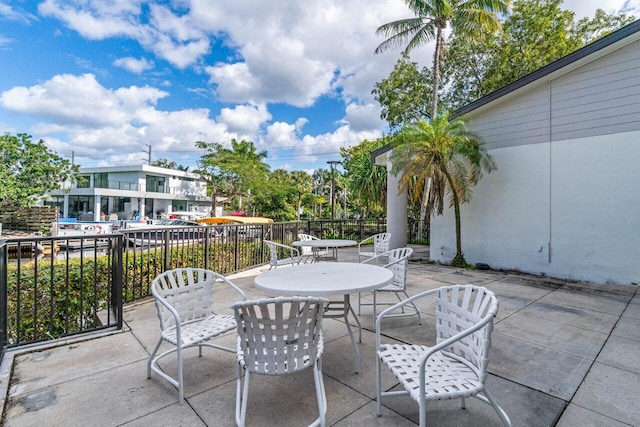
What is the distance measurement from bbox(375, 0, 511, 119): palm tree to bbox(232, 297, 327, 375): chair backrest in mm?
10156

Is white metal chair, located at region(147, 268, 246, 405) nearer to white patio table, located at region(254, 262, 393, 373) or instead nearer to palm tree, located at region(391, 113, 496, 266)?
white patio table, located at region(254, 262, 393, 373)

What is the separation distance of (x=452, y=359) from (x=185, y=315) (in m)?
2.05

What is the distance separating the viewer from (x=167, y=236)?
15.4 ft

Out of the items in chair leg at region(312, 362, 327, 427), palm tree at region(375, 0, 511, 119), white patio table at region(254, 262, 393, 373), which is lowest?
chair leg at region(312, 362, 327, 427)

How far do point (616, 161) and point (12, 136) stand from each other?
2154 cm

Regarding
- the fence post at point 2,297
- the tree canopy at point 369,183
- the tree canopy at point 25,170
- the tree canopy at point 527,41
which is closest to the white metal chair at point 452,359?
the fence post at point 2,297

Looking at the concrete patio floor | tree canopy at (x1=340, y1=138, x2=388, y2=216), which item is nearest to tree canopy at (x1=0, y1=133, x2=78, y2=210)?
tree canopy at (x1=340, y1=138, x2=388, y2=216)

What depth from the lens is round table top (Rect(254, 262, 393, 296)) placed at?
215 centimetres

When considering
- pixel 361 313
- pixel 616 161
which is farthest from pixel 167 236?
pixel 616 161

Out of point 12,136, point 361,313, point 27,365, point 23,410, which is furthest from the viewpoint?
point 12,136

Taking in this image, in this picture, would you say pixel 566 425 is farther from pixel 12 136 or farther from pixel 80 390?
pixel 12 136

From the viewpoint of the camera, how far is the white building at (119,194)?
23.5 metres

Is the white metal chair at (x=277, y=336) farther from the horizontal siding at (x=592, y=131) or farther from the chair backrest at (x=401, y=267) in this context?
the horizontal siding at (x=592, y=131)

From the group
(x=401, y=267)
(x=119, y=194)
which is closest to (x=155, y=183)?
(x=119, y=194)
